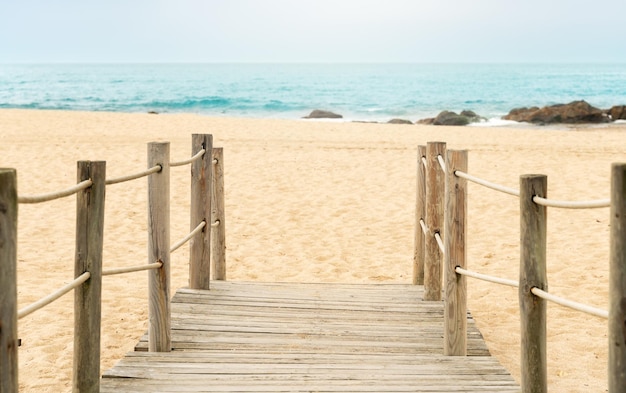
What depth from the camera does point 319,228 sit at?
27.6 ft

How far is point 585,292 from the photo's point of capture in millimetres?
5914

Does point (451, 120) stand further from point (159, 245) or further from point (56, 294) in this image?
point (56, 294)

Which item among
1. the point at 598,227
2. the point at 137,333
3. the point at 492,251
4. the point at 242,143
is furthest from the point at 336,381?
the point at 242,143

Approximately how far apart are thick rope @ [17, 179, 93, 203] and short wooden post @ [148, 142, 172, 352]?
0.80m

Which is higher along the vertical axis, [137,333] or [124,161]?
[124,161]

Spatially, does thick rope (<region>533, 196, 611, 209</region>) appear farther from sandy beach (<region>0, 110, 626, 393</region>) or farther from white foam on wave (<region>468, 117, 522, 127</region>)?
white foam on wave (<region>468, 117, 522, 127</region>)

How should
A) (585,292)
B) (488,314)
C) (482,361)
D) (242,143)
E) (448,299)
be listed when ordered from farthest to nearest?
(242,143), (585,292), (488,314), (448,299), (482,361)

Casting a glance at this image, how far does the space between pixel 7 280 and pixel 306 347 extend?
2043 mm

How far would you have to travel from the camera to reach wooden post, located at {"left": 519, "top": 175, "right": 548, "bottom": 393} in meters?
2.80

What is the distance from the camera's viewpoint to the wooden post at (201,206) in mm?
4684

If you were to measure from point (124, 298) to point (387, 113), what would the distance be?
113 feet

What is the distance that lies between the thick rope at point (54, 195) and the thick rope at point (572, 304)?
5.96 feet

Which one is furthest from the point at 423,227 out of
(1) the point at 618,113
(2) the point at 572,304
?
(1) the point at 618,113

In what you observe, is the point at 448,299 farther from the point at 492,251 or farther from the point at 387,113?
the point at 387,113
